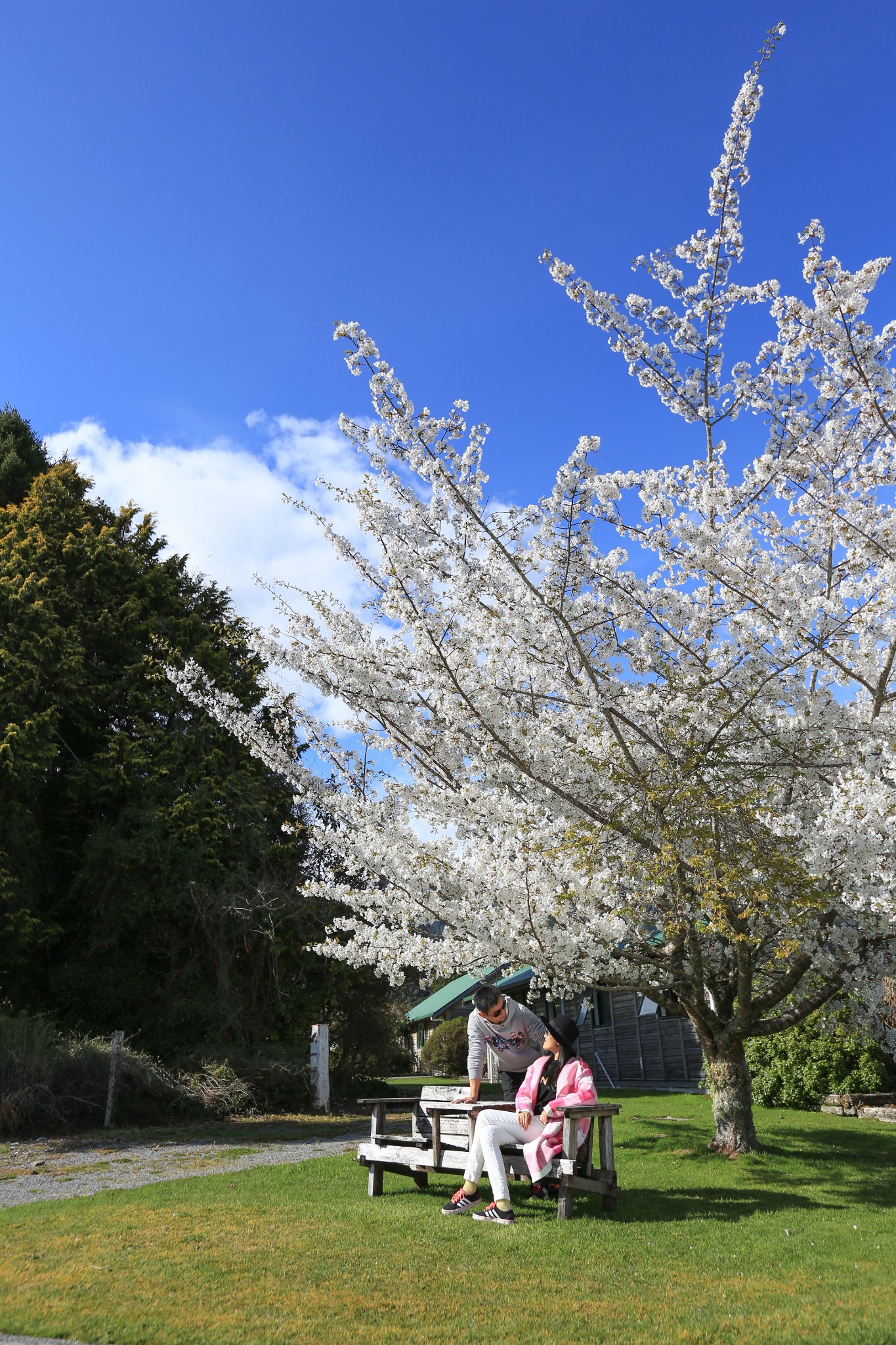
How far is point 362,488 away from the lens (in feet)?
20.8

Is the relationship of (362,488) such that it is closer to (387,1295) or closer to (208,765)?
(387,1295)

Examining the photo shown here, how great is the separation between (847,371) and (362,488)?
3.47 meters

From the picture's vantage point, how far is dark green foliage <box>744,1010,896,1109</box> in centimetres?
1117

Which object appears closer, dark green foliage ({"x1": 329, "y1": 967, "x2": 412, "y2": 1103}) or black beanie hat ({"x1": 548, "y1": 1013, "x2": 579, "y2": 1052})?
black beanie hat ({"x1": 548, "y1": 1013, "x2": 579, "y2": 1052})

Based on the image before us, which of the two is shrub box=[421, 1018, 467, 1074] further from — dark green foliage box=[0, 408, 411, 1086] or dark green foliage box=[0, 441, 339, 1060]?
dark green foliage box=[0, 441, 339, 1060]

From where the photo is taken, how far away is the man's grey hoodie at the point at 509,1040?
19.9 ft

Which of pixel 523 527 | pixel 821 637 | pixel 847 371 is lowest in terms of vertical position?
pixel 821 637

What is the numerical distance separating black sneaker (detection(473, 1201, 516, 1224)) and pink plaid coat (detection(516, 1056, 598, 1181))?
9.3 inches

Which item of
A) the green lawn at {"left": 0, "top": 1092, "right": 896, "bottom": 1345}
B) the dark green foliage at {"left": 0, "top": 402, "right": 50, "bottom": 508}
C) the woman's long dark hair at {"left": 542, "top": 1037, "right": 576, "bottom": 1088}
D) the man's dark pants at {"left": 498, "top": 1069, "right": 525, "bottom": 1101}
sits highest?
the dark green foliage at {"left": 0, "top": 402, "right": 50, "bottom": 508}

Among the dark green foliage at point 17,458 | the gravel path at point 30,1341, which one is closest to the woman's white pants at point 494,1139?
the gravel path at point 30,1341

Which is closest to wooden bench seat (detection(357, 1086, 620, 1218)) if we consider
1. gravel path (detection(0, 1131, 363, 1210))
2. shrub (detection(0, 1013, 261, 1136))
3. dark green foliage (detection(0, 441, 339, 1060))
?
gravel path (detection(0, 1131, 363, 1210))

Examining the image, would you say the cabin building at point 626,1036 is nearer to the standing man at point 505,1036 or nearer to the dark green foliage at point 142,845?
the dark green foliage at point 142,845

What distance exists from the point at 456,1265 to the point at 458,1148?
1.52 m

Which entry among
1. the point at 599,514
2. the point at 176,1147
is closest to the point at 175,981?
the point at 176,1147
